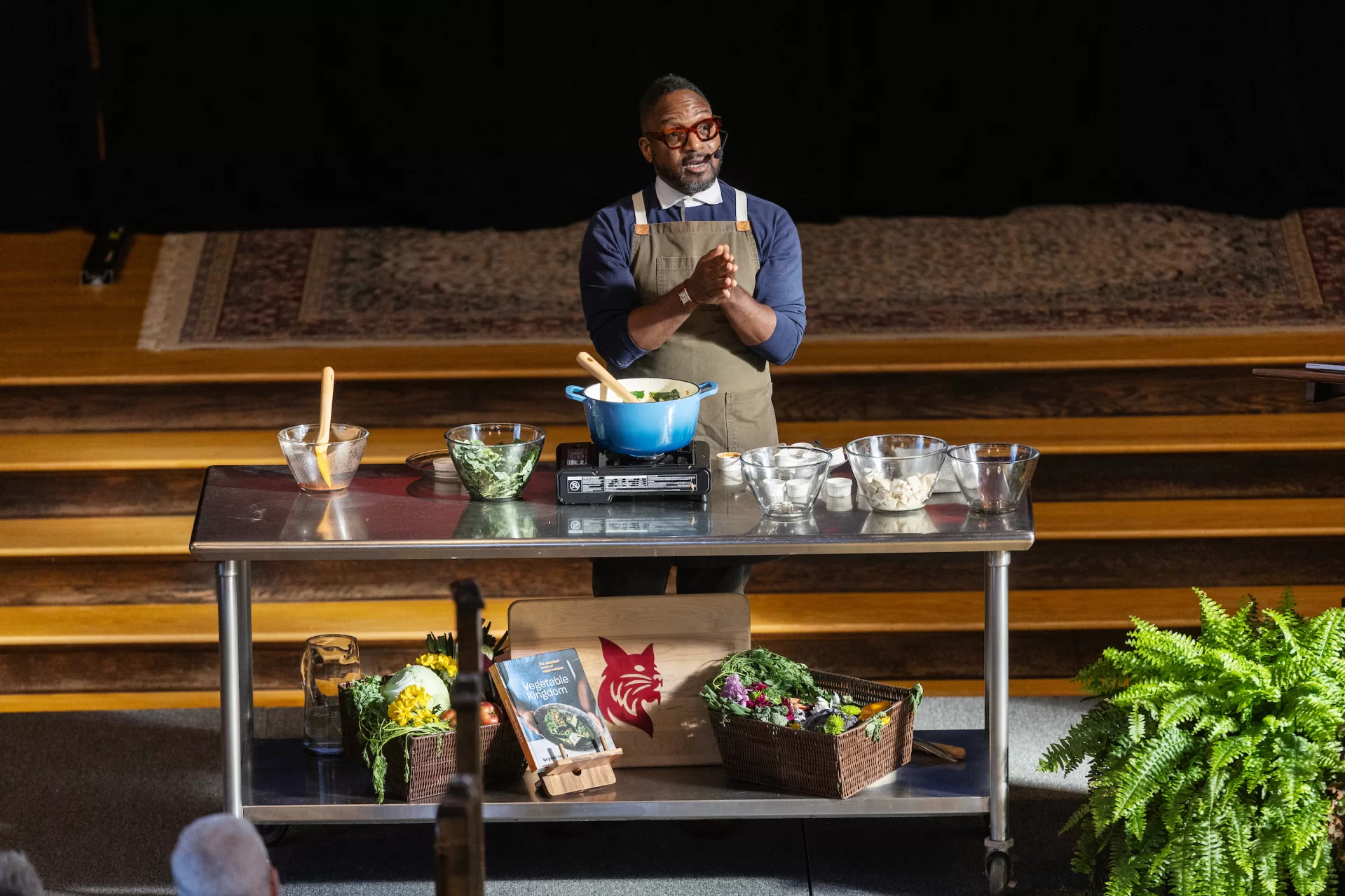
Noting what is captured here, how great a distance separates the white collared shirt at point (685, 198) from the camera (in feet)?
11.9

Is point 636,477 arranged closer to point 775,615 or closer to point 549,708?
point 549,708

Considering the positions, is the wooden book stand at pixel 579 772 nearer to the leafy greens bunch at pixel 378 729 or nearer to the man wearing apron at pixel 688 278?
the leafy greens bunch at pixel 378 729

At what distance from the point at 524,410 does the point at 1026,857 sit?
2560 mm

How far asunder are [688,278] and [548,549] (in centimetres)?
80

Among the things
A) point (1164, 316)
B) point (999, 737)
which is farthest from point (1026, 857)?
point (1164, 316)

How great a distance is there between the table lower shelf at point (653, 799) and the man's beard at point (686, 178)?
4.22 ft

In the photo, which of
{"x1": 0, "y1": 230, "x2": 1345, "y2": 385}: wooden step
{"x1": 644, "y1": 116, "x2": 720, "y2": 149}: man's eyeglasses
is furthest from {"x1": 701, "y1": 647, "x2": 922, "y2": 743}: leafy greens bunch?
{"x1": 0, "y1": 230, "x2": 1345, "y2": 385}: wooden step

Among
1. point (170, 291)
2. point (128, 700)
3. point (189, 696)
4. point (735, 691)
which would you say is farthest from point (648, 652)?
point (170, 291)

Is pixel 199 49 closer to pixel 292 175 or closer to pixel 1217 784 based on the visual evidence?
pixel 292 175

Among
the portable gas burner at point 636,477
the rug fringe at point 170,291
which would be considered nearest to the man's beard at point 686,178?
the portable gas burner at point 636,477

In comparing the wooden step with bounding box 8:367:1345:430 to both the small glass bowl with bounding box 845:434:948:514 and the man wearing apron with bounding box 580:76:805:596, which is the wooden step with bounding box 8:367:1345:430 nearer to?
the man wearing apron with bounding box 580:76:805:596

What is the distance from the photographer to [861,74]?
7.05 m

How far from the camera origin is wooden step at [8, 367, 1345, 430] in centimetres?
540

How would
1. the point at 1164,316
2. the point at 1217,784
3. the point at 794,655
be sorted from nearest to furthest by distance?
the point at 1217,784
the point at 794,655
the point at 1164,316
